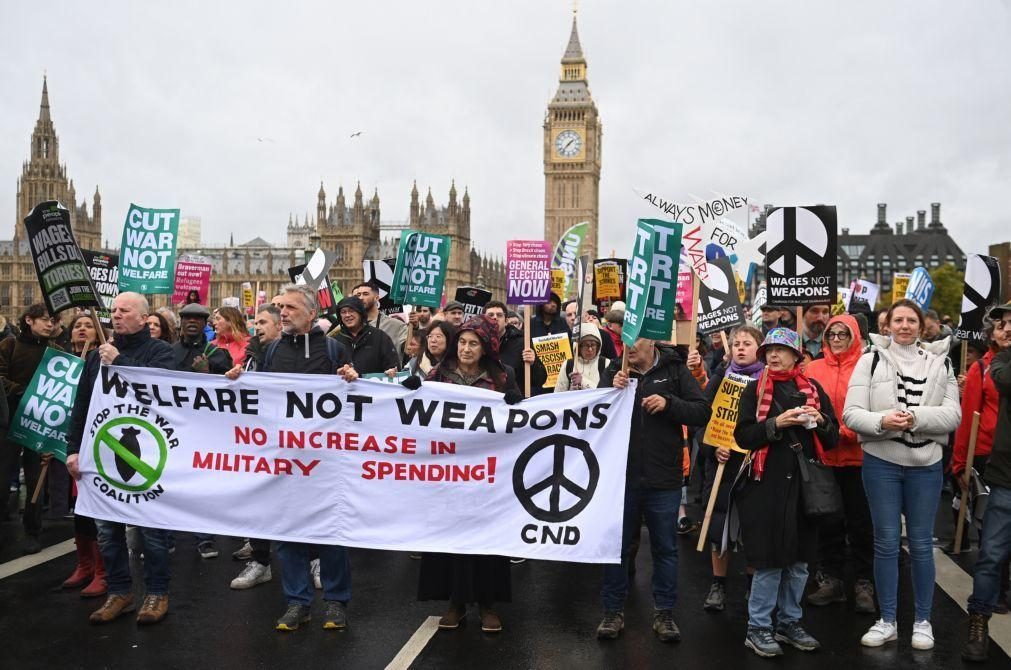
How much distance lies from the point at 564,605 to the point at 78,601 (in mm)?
3298

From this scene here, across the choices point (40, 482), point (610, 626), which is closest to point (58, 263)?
point (40, 482)

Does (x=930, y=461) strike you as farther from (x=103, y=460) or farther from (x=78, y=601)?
(x=78, y=601)

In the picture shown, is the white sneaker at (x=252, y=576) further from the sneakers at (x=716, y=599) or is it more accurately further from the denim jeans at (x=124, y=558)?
the sneakers at (x=716, y=599)

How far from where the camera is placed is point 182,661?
523 cm

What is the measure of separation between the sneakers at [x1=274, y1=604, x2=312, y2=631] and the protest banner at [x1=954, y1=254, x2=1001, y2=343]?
6.05 meters

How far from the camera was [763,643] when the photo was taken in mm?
5398

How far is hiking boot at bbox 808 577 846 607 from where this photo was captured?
21.1 ft

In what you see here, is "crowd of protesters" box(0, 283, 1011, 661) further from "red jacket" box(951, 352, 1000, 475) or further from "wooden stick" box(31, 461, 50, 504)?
"wooden stick" box(31, 461, 50, 504)

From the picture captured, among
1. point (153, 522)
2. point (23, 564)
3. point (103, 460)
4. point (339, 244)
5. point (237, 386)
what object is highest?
point (339, 244)

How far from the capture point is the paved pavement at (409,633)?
5277mm

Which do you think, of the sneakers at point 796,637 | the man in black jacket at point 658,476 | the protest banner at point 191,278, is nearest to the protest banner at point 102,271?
the protest banner at point 191,278

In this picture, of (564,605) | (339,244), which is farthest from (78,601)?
(339,244)

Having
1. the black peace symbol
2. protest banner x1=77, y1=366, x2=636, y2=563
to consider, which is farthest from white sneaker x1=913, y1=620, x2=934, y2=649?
the black peace symbol

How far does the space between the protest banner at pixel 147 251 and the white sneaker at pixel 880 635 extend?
7035 mm
